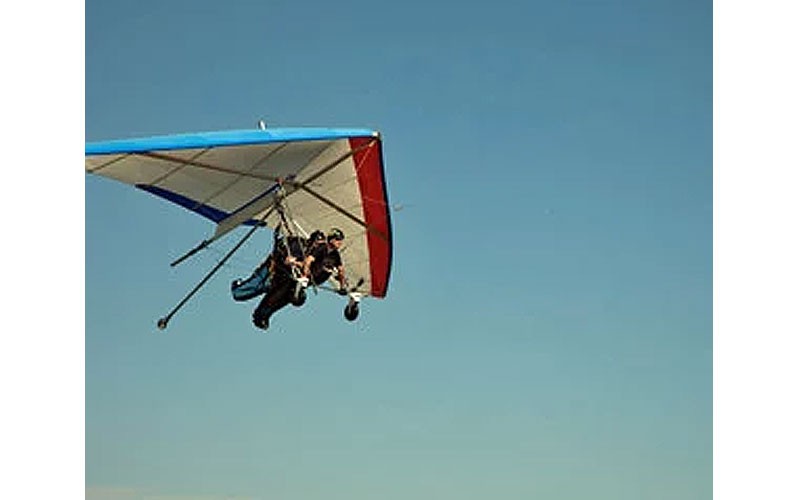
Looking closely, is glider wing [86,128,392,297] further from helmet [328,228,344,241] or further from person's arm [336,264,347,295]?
person's arm [336,264,347,295]

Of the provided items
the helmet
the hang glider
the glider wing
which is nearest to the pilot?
the helmet

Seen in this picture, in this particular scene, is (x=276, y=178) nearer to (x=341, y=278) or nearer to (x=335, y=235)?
(x=335, y=235)

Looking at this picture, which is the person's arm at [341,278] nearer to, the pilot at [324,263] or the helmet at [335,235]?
the pilot at [324,263]

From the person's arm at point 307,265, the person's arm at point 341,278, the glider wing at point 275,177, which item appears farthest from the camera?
the person's arm at point 341,278

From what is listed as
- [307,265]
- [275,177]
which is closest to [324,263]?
[307,265]

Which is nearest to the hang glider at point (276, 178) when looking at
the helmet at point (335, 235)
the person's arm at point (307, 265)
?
the helmet at point (335, 235)

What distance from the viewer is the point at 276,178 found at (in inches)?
275

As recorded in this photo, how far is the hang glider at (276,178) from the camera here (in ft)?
21.1
